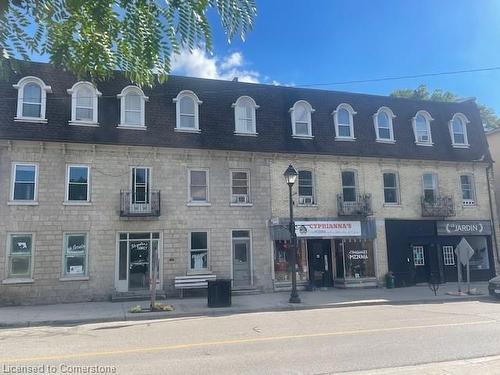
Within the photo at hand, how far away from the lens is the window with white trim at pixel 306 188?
69.8 feet

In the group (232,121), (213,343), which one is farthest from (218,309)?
(232,121)

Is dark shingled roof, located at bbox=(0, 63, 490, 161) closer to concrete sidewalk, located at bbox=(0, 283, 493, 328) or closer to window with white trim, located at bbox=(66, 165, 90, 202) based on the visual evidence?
window with white trim, located at bbox=(66, 165, 90, 202)

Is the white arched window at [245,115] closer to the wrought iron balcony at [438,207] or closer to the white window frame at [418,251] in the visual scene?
the wrought iron balcony at [438,207]

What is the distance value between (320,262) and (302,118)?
24.7ft

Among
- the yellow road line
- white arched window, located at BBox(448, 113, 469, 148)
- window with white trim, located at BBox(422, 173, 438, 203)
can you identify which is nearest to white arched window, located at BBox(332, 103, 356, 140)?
window with white trim, located at BBox(422, 173, 438, 203)

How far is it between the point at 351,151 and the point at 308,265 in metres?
→ 6.40

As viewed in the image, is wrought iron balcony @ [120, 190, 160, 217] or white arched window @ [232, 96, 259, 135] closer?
wrought iron balcony @ [120, 190, 160, 217]

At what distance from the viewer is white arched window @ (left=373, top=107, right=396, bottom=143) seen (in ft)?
77.0

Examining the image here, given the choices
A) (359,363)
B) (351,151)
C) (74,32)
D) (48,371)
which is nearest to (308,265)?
(351,151)

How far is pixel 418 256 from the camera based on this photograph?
22.9 m

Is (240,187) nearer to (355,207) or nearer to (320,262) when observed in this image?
(320,262)

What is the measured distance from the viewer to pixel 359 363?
713 cm

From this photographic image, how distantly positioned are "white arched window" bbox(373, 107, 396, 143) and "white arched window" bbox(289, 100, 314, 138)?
4017mm

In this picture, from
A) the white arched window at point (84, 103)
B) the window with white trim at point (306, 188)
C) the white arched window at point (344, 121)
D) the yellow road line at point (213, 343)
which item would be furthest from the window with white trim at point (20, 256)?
the white arched window at point (344, 121)
